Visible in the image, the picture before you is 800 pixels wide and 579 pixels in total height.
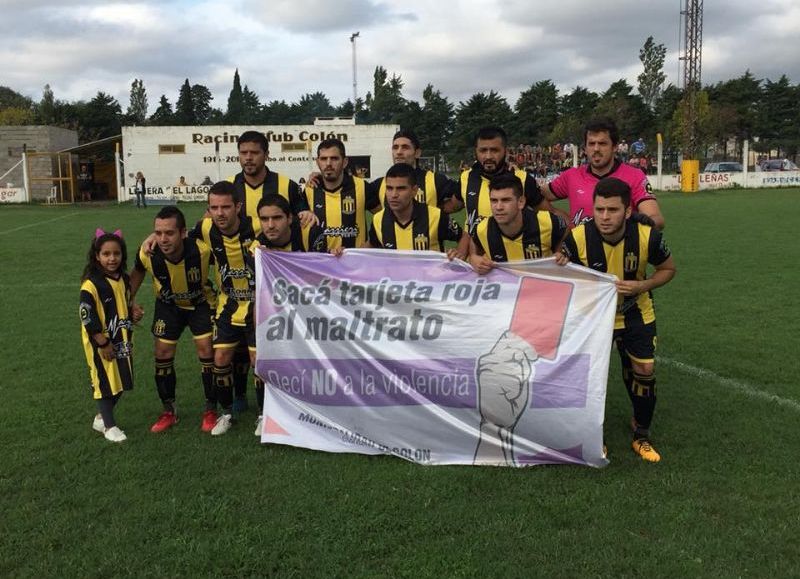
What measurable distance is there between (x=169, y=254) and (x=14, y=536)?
2.06 metres

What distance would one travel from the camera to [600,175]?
185 inches

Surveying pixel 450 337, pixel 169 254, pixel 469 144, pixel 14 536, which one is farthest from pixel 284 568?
pixel 469 144

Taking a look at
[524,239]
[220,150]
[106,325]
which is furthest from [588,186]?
[220,150]

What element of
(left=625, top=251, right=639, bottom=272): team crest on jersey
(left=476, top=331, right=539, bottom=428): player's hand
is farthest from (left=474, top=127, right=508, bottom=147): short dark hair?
(left=476, top=331, right=539, bottom=428): player's hand

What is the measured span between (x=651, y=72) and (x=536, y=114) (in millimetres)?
18260

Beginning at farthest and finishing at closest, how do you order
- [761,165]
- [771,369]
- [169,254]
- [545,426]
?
[761,165] → [771,369] → [169,254] → [545,426]

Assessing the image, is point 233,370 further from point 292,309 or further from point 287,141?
point 287,141

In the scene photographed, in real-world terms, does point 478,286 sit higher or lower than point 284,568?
higher

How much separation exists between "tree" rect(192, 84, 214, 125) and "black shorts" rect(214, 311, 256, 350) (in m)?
96.3

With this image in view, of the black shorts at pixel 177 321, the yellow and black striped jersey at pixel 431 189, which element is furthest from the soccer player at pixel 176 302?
the yellow and black striped jersey at pixel 431 189

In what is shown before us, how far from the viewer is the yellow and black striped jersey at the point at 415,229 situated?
4.88 meters

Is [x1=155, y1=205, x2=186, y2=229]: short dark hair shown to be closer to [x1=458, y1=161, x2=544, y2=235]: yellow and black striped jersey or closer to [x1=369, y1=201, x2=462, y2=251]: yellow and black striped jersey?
[x1=369, y1=201, x2=462, y2=251]: yellow and black striped jersey

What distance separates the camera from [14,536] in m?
3.31

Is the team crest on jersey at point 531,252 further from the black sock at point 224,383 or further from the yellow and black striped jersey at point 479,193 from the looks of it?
the black sock at point 224,383
